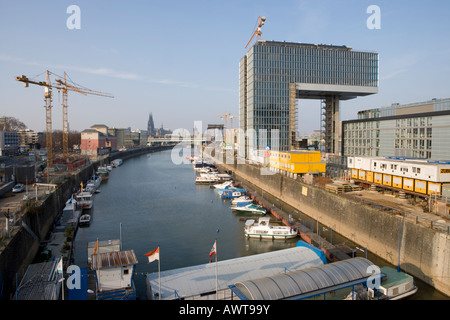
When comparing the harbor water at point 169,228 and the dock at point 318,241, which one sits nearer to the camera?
the dock at point 318,241

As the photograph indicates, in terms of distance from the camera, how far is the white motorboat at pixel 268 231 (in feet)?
66.3

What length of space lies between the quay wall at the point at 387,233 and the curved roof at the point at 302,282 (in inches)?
188

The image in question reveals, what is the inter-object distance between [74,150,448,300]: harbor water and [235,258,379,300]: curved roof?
14.8ft

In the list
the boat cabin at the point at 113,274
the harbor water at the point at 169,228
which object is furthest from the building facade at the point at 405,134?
the boat cabin at the point at 113,274

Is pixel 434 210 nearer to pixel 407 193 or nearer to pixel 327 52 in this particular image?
pixel 407 193

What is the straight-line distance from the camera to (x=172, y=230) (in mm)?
22312

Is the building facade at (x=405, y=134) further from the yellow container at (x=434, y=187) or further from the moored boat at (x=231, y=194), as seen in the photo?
the moored boat at (x=231, y=194)

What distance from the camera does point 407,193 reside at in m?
19.7

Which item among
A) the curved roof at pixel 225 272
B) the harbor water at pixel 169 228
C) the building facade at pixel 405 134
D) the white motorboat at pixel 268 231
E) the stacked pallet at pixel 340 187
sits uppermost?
the building facade at pixel 405 134

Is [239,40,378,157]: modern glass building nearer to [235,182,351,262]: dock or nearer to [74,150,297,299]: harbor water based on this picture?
[74,150,297,299]: harbor water

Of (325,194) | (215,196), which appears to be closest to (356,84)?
(215,196)

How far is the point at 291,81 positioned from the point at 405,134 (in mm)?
26465

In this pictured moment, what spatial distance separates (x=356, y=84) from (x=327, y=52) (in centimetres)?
758
